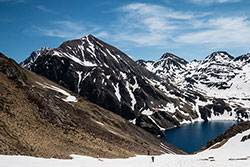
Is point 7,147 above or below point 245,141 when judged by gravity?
above

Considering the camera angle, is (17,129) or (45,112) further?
(45,112)

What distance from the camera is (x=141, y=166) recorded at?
27172 mm

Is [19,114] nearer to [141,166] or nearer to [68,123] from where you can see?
[68,123]

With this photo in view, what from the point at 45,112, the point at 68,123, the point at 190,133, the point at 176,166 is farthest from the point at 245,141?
the point at 190,133

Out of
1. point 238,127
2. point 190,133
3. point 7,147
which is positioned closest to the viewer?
point 7,147

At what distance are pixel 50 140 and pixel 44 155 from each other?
744cm

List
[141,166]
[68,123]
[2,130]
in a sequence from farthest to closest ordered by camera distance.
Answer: [68,123]
[141,166]
[2,130]

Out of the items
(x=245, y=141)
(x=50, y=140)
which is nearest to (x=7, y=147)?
(x=50, y=140)

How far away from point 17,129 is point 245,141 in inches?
1586

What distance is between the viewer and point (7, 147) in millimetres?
18453

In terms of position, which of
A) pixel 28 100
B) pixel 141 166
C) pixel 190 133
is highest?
pixel 28 100

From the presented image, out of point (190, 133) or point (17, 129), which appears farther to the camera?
point (190, 133)

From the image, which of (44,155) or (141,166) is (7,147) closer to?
(44,155)

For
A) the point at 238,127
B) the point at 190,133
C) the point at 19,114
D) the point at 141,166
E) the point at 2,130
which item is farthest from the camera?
the point at 190,133
